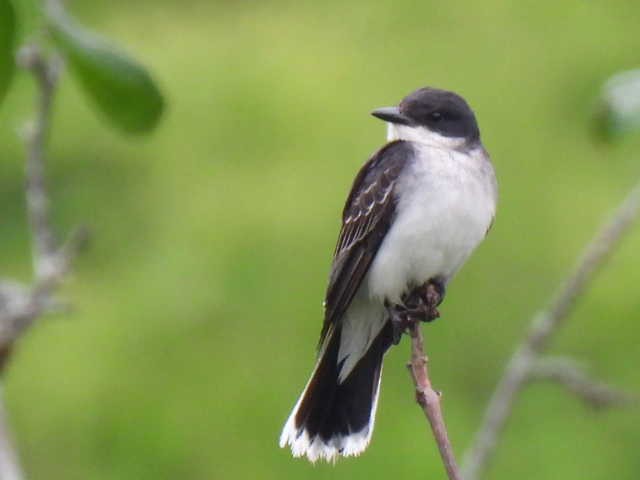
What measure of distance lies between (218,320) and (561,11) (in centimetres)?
180

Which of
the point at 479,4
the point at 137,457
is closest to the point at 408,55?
the point at 479,4

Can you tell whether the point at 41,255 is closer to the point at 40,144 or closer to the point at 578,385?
the point at 40,144

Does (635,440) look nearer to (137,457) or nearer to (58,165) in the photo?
(137,457)

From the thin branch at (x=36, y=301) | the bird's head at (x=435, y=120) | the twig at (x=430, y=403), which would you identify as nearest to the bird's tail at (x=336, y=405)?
the bird's head at (x=435, y=120)

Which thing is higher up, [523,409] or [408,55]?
[408,55]

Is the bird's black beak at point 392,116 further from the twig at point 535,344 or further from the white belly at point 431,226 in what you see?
the twig at point 535,344

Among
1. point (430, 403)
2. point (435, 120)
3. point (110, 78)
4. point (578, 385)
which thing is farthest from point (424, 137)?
point (110, 78)

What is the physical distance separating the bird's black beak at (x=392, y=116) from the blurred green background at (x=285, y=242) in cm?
166

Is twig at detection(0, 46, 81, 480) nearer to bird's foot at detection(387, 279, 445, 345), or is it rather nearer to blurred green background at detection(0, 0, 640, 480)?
bird's foot at detection(387, 279, 445, 345)

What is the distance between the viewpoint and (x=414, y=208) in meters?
3.08

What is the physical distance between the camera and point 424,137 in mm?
3180

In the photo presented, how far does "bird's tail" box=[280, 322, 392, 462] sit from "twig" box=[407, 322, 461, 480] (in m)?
0.67

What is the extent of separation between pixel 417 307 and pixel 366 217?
0.30 metres

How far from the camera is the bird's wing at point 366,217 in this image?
10.1 ft
